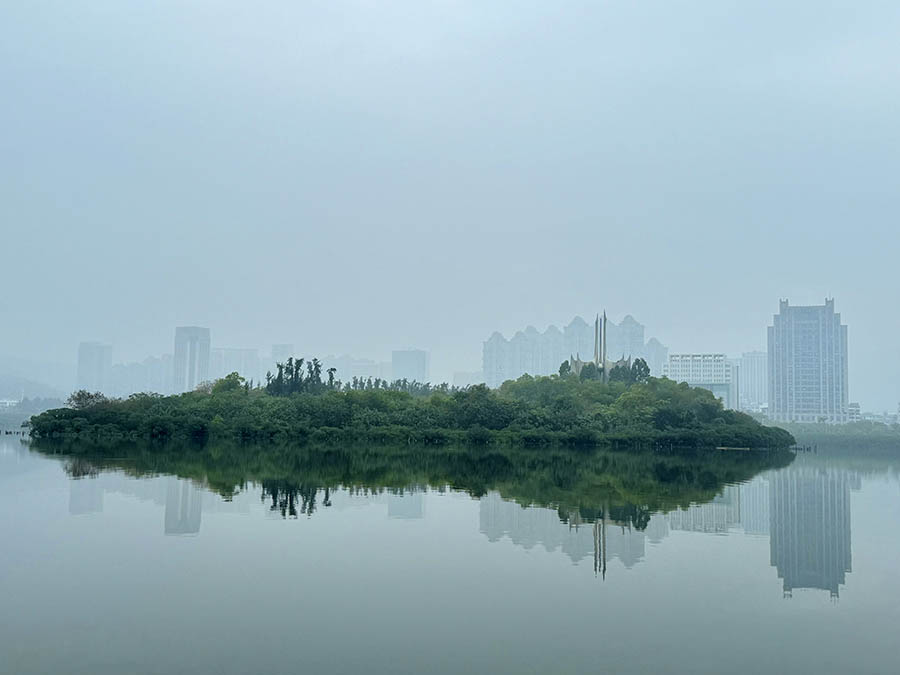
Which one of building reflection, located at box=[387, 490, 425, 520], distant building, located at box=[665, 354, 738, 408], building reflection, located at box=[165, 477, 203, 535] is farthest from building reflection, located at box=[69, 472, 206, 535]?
distant building, located at box=[665, 354, 738, 408]

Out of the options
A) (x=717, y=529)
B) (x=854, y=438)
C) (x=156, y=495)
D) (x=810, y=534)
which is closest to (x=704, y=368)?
(x=854, y=438)

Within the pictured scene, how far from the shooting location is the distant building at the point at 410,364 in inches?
7761

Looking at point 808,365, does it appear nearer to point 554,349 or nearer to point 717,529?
point 554,349

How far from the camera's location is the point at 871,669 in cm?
748

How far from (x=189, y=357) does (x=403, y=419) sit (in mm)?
148379

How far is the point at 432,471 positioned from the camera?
1121 inches

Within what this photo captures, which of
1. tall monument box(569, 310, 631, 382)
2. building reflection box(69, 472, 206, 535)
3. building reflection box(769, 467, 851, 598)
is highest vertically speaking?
tall monument box(569, 310, 631, 382)

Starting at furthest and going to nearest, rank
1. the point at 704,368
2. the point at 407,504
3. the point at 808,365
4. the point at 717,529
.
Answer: the point at 704,368, the point at 808,365, the point at 407,504, the point at 717,529

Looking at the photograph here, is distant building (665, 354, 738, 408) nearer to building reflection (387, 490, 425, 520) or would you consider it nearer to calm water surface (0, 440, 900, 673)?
building reflection (387, 490, 425, 520)

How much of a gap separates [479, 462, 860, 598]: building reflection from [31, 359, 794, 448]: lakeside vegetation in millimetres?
26055

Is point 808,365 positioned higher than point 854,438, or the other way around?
point 808,365

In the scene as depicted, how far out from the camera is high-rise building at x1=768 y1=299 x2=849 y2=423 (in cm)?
13700

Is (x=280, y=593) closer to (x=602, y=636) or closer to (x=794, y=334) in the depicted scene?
(x=602, y=636)

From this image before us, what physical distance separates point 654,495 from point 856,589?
1072cm
